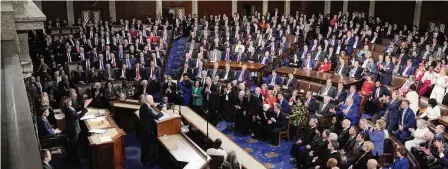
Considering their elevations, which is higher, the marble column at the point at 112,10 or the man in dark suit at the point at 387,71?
the marble column at the point at 112,10

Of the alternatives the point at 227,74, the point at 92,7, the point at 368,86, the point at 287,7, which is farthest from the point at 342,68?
the point at 287,7

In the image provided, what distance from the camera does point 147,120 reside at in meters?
7.76

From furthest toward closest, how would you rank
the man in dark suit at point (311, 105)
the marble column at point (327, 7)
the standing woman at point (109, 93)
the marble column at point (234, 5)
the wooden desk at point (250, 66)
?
the marble column at point (327, 7)
the marble column at point (234, 5)
the wooden desk at point (250, 66)
the standing woman at point (109, 93)
the man in dark suit at point (311, 105)

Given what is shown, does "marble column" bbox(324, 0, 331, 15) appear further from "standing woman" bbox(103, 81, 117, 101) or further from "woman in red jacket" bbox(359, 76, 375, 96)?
"standing woman" bbox(103, 81, 117, 101)

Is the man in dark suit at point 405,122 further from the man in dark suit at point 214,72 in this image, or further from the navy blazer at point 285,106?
the man in dark suit at point 214,72

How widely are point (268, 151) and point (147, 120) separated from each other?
266 centimetres

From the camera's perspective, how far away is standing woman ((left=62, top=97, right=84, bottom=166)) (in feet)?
25.7

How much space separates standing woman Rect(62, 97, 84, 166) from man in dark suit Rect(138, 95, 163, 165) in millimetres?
1133

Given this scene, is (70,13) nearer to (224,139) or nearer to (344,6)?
(344,6)

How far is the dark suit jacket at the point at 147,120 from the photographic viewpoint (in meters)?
7.69

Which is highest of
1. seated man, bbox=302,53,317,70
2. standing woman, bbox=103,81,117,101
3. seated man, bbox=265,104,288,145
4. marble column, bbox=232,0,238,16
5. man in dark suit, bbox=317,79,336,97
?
marble column, bbox=232,0,238,16

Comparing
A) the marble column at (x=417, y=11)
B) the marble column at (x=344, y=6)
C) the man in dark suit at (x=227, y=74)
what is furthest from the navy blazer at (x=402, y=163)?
the marble column at (x=344, y=6)

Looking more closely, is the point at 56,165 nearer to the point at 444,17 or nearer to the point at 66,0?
the point at 66,0

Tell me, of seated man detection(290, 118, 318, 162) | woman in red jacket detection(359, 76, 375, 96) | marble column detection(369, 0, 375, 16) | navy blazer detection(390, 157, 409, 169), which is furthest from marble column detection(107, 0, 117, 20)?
navy blazer detection(390, 157, 409, 169)
